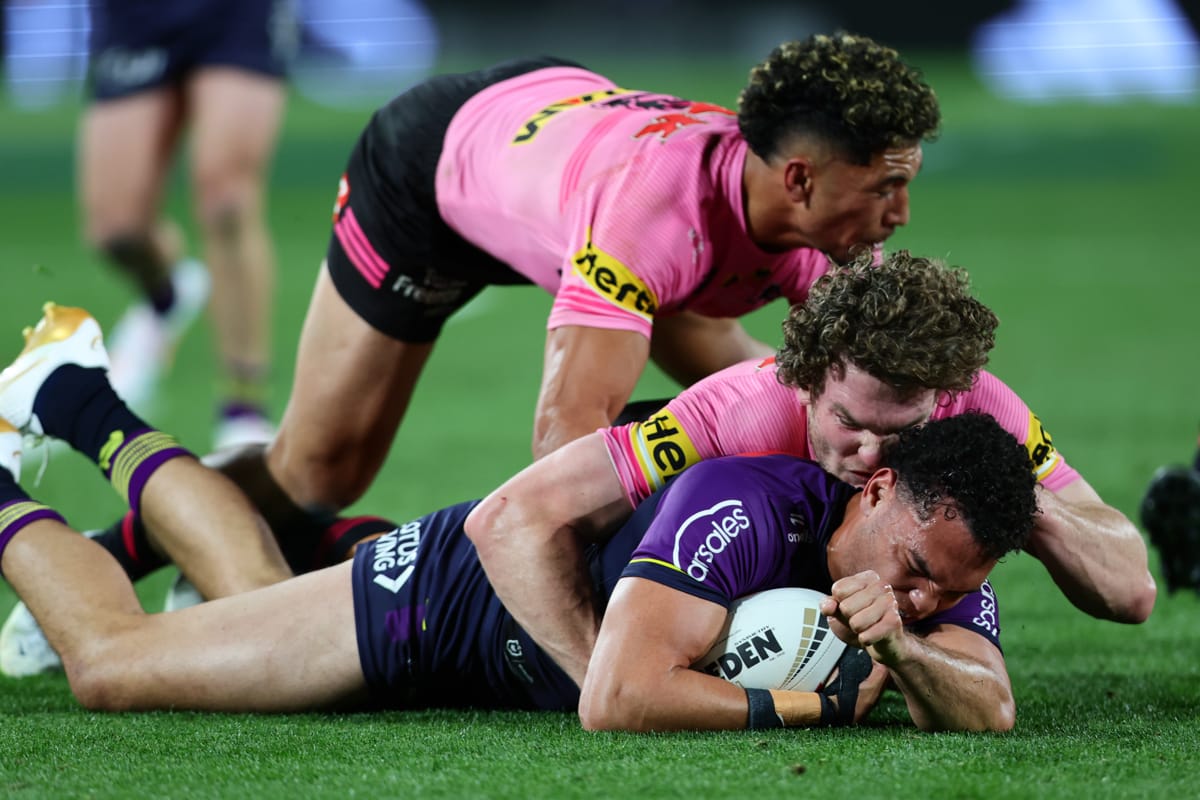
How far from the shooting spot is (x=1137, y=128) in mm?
21328

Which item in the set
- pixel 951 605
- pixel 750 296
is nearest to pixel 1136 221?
pixel 750 296

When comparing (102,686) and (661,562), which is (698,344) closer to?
(661,562)

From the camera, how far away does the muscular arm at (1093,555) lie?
370 cm

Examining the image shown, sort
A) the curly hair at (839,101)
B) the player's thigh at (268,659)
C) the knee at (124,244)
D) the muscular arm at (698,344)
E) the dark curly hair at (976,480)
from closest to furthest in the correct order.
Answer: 1. the dark curly hair at (976,480)
2. the player's thigh at (268,659)
3. the curly hair at (839,101)
4. the muscular arm at (698,344)
5. the knee at (124,244)

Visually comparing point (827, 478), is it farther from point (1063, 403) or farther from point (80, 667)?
point (1063, 403)

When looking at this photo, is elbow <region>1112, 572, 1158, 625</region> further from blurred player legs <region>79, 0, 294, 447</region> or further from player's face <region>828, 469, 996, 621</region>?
blurred player legs <region>79, 0, 294, 447</region>

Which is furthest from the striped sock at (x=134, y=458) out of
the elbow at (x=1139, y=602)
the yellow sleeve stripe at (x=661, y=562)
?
the elbow at (x=1139, y=602)

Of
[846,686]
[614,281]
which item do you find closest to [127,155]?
[614,281]

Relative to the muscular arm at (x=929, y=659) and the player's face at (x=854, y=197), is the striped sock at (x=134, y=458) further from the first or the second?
the muscular arm at (x=929, y=659)

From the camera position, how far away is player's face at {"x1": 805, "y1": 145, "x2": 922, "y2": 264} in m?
4.47

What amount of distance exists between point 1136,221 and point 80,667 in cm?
1523

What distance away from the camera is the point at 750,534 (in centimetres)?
353

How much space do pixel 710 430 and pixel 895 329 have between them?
20.1 inches

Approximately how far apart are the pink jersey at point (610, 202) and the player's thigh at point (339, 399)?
48 cm
